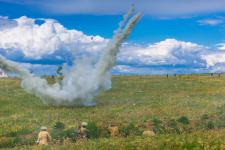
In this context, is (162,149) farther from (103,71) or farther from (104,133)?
(103,71)

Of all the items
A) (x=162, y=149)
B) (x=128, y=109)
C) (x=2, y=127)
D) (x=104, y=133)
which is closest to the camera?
(x=162, y=149)

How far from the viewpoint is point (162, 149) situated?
1077 cm

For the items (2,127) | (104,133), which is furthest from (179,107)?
(2,127)

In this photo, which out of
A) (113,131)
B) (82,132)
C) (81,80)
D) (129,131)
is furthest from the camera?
(81,80)

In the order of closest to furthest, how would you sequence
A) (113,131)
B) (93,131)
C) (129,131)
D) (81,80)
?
(113,131), (129,131), (93,131), (81,80)

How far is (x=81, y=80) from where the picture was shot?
32.8 metres

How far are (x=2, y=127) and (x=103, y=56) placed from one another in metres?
15.6

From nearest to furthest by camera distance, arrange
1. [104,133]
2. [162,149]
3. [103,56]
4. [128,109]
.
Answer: [162,149]
[104,133]
[128,109]
[103,56]

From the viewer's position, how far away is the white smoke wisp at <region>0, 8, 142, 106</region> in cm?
3181

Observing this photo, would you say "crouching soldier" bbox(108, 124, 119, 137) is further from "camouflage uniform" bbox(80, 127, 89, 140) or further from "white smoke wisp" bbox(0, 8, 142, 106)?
"white smoke wisp" bbox(0, 8, 142, 106)

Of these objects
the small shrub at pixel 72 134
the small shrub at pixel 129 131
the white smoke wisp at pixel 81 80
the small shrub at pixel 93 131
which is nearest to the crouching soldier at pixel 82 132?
the small shrub at pixel 72 134

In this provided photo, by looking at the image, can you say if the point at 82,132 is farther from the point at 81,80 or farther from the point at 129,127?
the point at 81,80

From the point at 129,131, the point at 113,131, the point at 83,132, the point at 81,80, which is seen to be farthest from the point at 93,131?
the point at 81,80

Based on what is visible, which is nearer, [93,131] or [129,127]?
[93,131]
